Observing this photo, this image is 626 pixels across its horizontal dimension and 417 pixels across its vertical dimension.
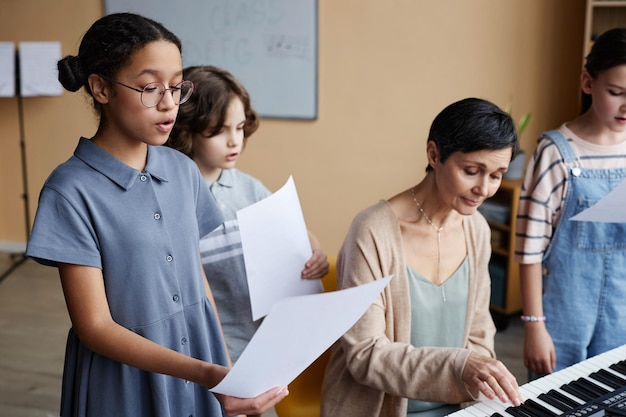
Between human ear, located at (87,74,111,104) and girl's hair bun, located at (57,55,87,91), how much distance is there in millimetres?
21

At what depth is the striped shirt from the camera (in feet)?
5.57

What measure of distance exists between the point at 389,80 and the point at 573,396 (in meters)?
3.01

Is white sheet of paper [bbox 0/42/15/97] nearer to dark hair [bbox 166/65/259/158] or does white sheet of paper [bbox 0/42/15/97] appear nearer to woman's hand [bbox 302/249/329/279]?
dark hair [bbox 166/65/259/158]

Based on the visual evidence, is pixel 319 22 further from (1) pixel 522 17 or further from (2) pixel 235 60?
(1) pixel 522 17

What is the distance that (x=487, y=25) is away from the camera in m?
3.83

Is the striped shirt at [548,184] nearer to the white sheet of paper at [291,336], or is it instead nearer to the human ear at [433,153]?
the human ear at [433,153]

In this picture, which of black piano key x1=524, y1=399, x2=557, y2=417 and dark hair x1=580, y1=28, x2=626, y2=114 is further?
dark hair x1=580, y1=28, x2=626, y2=114

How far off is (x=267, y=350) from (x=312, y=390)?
0.94 meters

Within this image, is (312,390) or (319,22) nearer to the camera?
(312,390)

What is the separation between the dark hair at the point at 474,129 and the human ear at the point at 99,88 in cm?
69

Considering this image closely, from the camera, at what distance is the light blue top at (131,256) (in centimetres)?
115

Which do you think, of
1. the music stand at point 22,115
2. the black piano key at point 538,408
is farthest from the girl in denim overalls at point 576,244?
the music stand at point 22,115

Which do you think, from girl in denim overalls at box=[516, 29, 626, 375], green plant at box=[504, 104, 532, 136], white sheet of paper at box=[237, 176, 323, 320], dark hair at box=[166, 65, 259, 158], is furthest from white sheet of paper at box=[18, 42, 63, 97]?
girl in denim overalls at box=[516, 29, 626, 375]

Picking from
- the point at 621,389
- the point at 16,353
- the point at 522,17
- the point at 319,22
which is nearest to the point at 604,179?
the point at 621,389
